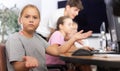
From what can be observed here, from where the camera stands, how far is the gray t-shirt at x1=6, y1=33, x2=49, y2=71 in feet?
4.70

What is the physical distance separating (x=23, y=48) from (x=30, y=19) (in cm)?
20

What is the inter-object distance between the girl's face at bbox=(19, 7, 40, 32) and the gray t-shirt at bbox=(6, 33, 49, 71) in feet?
0.23

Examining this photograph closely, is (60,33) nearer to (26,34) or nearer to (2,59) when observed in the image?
(26,34)

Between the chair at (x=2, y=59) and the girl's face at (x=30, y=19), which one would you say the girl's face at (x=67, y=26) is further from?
the chair at (x=2, y=59)

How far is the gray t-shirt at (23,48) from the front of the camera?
1.43 metres

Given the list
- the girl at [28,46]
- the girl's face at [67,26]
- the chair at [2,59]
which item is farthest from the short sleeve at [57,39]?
the chair at [2,59]

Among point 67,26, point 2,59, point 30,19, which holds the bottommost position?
point 2,59

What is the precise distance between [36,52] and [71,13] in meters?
1.29

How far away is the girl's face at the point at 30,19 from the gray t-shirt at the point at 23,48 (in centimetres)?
7

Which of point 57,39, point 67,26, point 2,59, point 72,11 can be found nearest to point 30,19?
point 2,59

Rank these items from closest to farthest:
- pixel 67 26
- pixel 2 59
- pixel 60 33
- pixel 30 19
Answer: pixel 2 59, pixel 30 19, pixel 60 33, pixel 67 26

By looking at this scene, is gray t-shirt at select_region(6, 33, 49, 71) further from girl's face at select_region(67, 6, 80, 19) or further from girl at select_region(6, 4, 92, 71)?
girl's face at select_region(67, 6, 80, 19)

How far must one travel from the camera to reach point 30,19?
1.59 metres

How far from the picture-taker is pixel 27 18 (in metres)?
1.61
